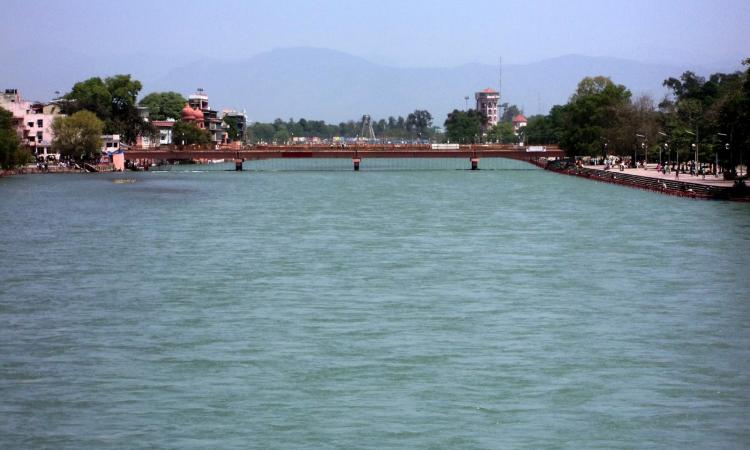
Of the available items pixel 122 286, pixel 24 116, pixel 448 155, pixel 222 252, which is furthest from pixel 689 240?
Answer: pixel 24 116

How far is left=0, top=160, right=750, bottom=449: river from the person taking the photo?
24.9 meters

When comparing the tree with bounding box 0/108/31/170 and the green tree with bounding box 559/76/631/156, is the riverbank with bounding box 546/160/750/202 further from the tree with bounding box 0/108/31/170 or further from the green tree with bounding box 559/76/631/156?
the tree with bounding box 0/108/31/170

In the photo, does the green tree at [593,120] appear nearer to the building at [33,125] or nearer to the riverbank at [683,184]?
the riverbank at [683,184]

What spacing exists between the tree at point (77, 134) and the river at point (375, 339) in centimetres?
10259

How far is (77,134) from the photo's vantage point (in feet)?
560

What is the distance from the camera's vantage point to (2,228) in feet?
237

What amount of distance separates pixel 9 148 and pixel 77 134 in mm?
34227

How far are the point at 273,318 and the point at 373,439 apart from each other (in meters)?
13.1

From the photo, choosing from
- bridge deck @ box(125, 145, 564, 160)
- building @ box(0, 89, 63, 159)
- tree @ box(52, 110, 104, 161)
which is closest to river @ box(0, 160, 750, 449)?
tree @ box(52, 110, 104, 161)

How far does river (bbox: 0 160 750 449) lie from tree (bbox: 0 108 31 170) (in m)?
68.6

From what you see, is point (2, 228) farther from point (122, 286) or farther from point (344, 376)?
point (344, 376)

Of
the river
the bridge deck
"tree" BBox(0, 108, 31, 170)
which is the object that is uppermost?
"tree" BBox(0, 108, 31, 170)

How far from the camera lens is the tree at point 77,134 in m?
169

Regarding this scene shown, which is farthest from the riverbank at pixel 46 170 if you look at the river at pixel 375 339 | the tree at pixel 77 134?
the river at pixel 375 339
